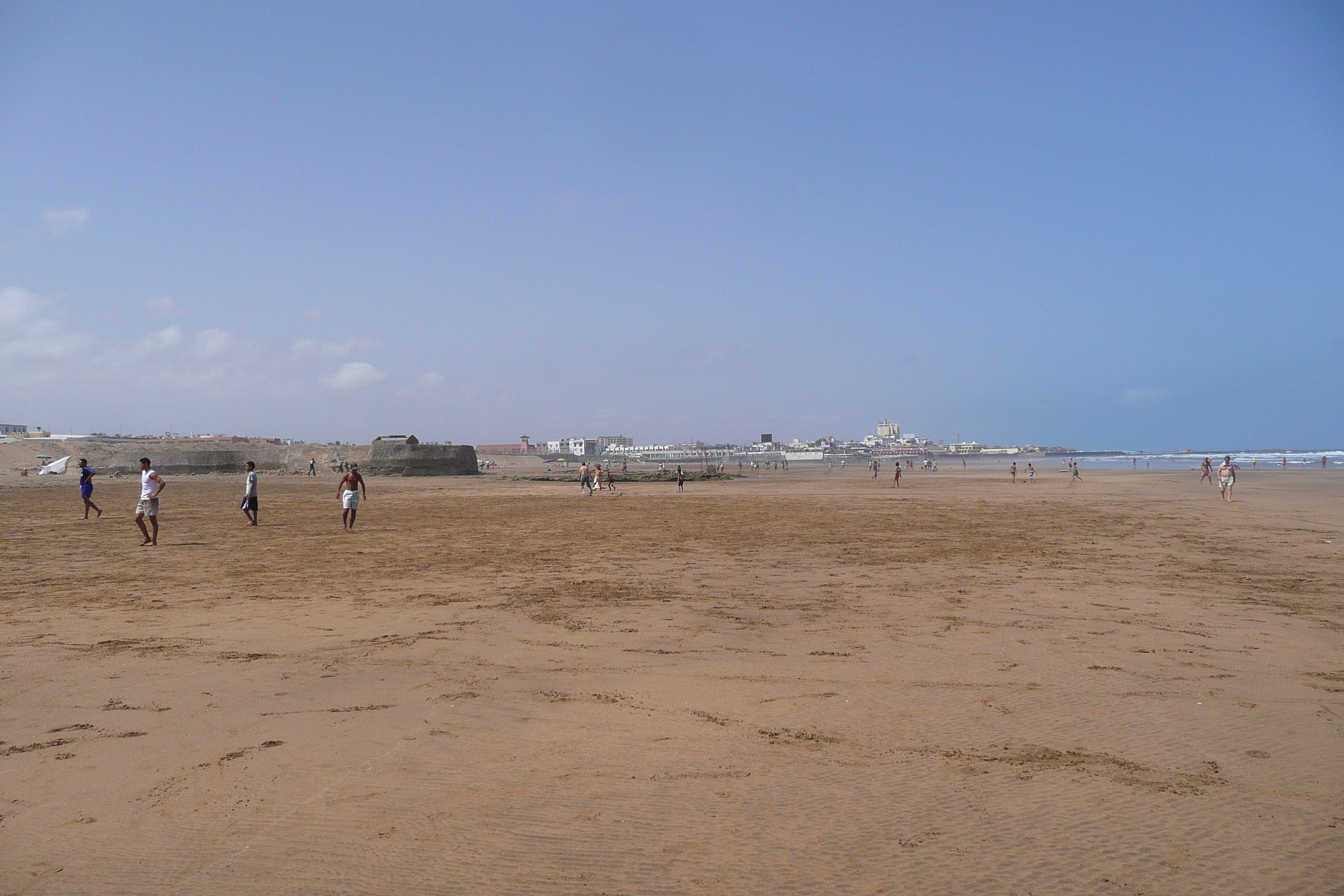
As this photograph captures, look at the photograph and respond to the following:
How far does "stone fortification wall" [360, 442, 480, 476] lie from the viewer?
49.3 m

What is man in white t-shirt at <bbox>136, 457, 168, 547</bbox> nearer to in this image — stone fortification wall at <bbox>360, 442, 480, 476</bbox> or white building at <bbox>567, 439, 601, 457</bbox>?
stone fortification wall at <bbox>360, 442, 480, 476</bbox>

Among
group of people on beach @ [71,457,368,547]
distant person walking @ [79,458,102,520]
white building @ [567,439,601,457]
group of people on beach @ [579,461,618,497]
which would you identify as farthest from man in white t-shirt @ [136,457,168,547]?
white building @ [567,439,601,457]

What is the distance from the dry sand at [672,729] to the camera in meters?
3.09

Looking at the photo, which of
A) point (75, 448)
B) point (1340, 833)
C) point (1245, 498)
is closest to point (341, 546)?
point (1340, 833)

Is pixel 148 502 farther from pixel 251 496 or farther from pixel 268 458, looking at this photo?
A: pixel 268 458

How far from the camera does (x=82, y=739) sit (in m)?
4.23

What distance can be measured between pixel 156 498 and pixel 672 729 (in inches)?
511

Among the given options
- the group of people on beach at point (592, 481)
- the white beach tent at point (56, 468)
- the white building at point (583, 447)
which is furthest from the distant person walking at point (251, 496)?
the white building at point (583, 447)

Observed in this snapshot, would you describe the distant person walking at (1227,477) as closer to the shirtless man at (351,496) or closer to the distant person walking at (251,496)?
the shirtless man at (351,496)

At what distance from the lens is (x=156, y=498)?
13133 millimetres

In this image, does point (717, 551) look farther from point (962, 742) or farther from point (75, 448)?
point (75, 448)

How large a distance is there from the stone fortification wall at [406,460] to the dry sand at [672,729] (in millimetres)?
39423

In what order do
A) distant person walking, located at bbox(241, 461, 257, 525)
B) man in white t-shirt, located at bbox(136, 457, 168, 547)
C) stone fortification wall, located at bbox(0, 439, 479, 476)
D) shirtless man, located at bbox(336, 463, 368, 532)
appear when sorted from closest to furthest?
man in white t-shirt, located at bbox(136, 457, 168, 547) < shirtless man, located at bbox(336, 463, 368, 532) < distant person walking, located at bbox(241, 461, 257, 525) < stone fortification wall, located at bbox(0, 439, 479, 476)

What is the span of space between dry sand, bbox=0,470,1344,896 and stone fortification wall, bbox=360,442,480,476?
3942 cm
